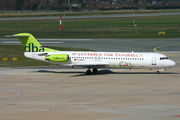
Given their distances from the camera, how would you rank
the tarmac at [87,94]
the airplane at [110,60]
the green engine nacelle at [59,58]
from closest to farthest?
the tarmac at [87,94], the airplane at [110,60], the green engine nacelle at [59,58]

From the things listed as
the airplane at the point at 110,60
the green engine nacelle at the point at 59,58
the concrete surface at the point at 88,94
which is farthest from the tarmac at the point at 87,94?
the green engine nacelle at the point at 59,58

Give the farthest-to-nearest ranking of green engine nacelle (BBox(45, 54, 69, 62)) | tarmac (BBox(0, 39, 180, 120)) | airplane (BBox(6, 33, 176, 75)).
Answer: green engine nacelle (BBox(45, 54, 69, 62)), airplane (BBox(6, 33, 176, 75)), tarmac (BBox(0, 39, 180, 120))

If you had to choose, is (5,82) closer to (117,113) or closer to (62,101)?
(62,101)

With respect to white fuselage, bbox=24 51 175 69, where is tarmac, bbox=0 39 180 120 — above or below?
below

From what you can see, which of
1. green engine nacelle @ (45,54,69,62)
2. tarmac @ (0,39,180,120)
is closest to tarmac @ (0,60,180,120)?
tarmac @ (0,39,180,120)

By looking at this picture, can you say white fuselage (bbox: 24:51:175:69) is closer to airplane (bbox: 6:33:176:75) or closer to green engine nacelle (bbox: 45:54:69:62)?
airplane (bbox: 6:33:176:75)

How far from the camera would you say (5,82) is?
39000mm

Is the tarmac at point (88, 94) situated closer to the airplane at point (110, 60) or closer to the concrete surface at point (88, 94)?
the concrete surface at point (88, 94)

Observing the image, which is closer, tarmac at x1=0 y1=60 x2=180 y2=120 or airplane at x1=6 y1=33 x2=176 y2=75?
tarmac at x1=0 y1=60 x2=180 y2=120

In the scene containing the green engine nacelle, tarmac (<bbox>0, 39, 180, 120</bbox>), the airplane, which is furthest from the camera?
the green engine nacelle

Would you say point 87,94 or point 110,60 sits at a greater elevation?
point 110,60

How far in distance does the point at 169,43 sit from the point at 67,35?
109 ft

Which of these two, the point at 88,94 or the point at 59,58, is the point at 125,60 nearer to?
the point at 59,58

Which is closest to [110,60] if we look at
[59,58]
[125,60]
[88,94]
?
[125,60]
